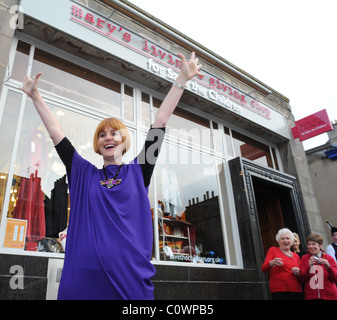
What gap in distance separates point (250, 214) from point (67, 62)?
4.43 m

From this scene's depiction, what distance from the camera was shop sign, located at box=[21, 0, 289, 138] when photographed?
4441 mm

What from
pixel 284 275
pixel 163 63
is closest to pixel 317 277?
pixel 284 275

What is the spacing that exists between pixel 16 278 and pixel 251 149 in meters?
6.04

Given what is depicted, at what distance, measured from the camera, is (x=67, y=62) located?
497 centimetres

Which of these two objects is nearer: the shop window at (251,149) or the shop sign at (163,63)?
the shop sign at (163,63)

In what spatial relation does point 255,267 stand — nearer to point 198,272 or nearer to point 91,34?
point 198,272

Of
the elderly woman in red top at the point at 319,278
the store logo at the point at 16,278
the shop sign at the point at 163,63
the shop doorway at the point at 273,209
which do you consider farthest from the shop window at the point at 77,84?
the shop doorway at the point at 273,209

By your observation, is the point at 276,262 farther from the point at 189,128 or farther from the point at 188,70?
the point at 189,128

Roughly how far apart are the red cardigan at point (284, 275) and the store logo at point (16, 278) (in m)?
3.11

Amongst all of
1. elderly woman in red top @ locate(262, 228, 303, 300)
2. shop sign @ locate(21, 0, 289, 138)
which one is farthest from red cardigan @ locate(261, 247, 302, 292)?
shop sign @ locate(21, 0, 289, 138)

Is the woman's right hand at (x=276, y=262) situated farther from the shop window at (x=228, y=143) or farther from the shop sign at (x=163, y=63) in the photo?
the shop window at (x=228, y=143)

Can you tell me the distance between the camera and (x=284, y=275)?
4.02 metres

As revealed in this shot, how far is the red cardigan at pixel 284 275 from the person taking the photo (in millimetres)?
3939
